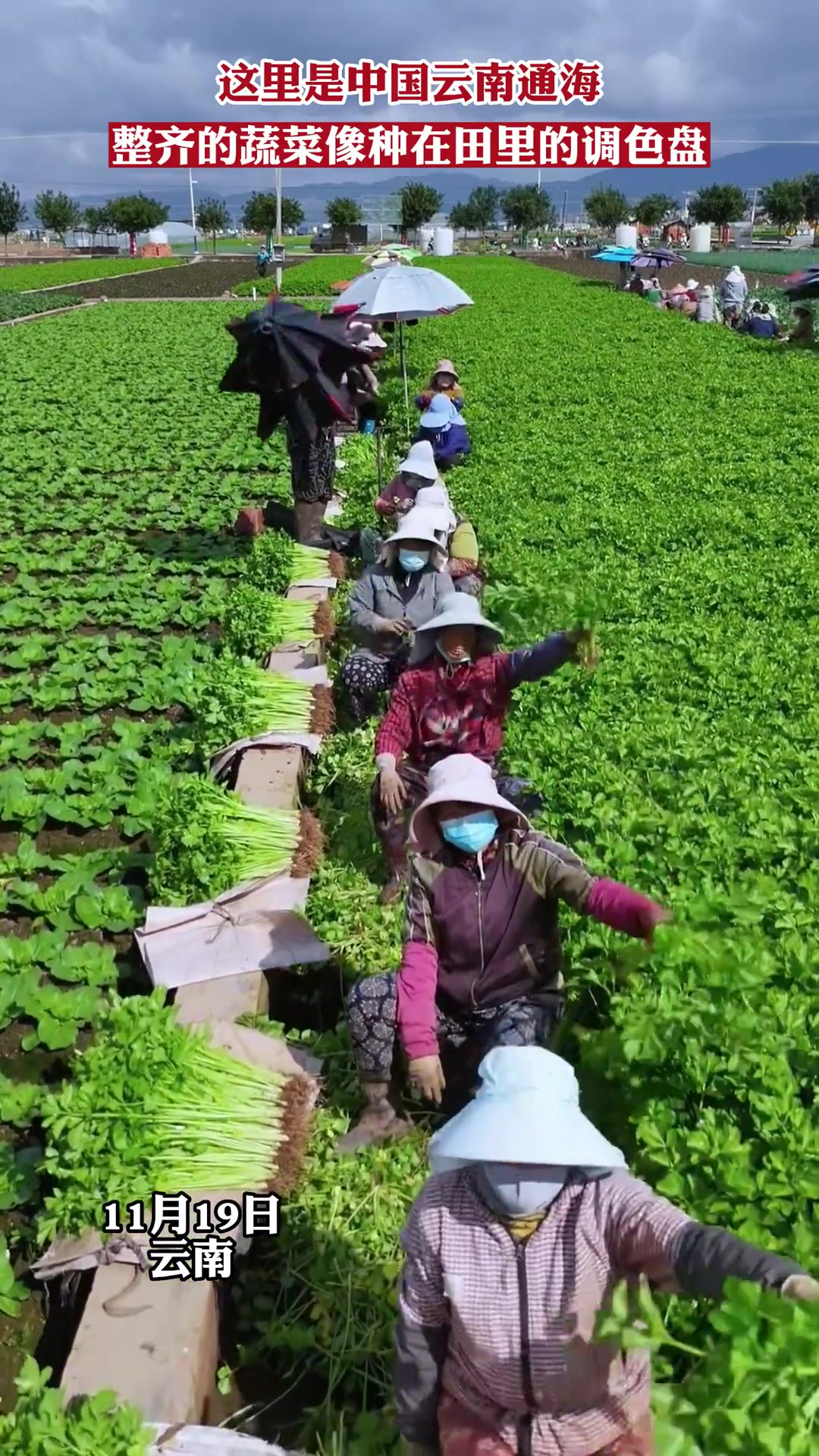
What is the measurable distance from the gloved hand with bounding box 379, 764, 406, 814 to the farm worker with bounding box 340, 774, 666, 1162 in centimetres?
102

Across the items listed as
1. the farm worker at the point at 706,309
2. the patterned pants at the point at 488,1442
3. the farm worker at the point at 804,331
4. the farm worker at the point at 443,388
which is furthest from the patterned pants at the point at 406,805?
the farm worker at the point at 706,309

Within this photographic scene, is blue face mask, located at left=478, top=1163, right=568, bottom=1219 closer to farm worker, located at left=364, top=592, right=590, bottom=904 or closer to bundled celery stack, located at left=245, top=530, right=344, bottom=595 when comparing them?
farm worker, located at left=364, top=592, right=590, bottom=904

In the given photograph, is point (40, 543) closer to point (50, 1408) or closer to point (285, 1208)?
point (285, 1208)

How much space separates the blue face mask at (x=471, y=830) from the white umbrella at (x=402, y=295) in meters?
7.27

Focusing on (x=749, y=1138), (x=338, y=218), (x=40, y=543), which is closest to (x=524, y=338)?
(x=40, y=543)

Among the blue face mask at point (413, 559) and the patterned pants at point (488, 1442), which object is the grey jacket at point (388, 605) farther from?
the patterned pants at point (488, 1442)

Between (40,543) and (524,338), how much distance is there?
13954 millimetres

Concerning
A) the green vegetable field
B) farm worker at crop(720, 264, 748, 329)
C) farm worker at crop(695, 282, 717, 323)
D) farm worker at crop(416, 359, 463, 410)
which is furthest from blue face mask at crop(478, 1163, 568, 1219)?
farm worker at crop(720, 264, 748, 329)

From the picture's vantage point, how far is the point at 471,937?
3773mm

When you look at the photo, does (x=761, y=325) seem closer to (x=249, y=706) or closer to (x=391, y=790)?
(x=249, y=706)

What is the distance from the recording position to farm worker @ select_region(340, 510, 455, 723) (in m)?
6.53

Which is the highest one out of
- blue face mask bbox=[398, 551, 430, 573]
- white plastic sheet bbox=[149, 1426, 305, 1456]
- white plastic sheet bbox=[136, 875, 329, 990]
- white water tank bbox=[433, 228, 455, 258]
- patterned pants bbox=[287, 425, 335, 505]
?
white water tank bbox=[433, 228, 455, 258]

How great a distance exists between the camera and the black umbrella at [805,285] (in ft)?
73.3

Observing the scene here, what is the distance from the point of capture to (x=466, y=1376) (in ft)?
8.29
